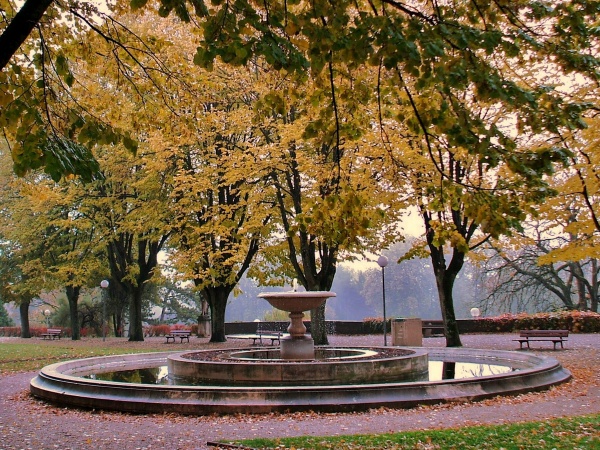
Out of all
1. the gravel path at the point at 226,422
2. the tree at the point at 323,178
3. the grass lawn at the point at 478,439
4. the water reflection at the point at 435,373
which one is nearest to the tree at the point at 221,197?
the tree at the point at 323,178

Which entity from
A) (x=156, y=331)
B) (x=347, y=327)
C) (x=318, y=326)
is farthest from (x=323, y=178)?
(x=156, y=331)

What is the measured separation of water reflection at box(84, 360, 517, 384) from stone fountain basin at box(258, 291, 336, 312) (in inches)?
117

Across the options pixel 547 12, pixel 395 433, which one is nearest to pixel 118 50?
A: pixel 547 12

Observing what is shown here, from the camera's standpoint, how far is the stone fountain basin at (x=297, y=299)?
44.8 feet

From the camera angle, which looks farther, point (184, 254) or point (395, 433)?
point (184, 254)

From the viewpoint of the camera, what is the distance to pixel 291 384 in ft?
36.2

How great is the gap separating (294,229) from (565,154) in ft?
9.40

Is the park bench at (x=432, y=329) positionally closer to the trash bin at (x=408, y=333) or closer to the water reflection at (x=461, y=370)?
the trash bin at (x=408, y=333)

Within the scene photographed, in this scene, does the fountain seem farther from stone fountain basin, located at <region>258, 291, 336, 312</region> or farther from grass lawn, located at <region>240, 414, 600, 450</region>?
grass lawn, located at <region>240, 414, 600, 450</region>

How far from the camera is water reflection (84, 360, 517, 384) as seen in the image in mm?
13012

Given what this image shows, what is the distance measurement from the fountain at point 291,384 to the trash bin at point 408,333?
7.87m

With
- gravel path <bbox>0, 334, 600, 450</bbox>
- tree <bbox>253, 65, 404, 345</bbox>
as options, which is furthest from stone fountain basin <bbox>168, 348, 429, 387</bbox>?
tree <bbox>253, 65, 404, 345</bbox>

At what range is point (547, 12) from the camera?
587 cm

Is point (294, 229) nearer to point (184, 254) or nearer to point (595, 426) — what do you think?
point (595, 426)
